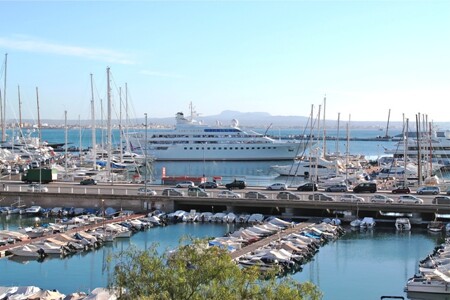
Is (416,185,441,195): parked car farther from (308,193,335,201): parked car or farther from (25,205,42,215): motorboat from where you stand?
(25,205,42,215): motorboat

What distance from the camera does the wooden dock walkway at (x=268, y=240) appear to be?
3578cm

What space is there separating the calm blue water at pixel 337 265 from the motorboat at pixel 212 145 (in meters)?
72.4

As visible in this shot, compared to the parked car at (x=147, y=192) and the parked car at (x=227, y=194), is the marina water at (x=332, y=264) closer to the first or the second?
the parked car at (x=227, y=194)

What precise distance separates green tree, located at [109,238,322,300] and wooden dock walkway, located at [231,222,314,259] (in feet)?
53.9

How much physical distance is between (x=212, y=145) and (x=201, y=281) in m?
102

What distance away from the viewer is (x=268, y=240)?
39594 mm

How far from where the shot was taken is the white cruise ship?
119 meters

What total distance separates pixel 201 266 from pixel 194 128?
103533 mm

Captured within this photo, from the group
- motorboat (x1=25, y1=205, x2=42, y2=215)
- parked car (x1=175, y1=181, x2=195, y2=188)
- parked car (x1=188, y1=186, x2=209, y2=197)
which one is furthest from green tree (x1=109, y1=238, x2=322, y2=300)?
parked car (x1=175, y1=181, x2=195, y2=188)

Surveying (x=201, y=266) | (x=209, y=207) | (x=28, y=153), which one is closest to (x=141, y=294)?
(x=201, y=266)

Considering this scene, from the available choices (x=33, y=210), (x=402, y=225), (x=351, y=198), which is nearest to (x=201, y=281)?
(x=402, y=225)

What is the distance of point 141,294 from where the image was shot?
17.7 metres

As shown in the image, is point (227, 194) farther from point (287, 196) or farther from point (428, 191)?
point (428, 191)

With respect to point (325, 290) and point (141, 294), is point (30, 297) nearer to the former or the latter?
point (141, 294)
